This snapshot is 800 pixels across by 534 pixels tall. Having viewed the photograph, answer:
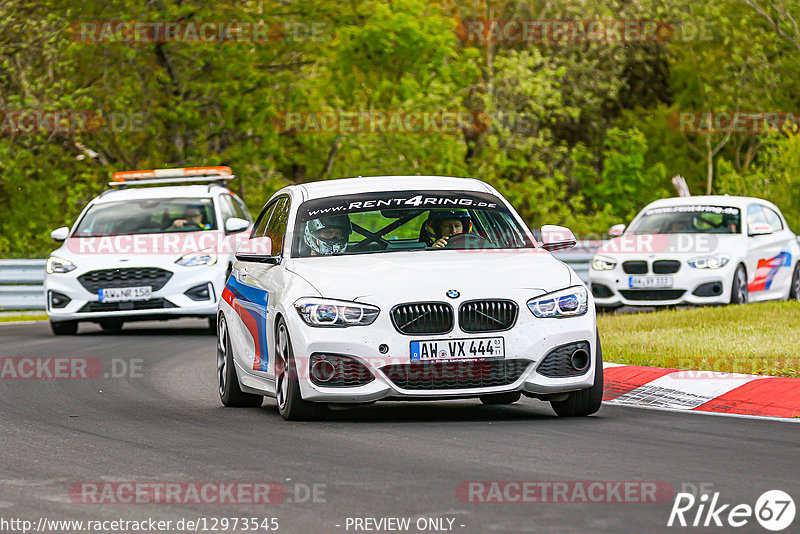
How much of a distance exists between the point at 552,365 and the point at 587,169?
40146mm

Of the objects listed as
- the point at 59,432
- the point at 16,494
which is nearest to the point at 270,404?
the point at 59,432

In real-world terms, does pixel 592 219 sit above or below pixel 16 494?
below

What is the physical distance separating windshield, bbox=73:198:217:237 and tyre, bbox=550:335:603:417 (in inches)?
416

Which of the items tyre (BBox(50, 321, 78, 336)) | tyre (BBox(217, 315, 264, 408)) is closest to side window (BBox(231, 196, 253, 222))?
tyre (BBox(50, 321, 78, 336))

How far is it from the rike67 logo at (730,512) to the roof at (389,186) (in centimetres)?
468

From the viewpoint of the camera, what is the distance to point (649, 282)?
21.0 m

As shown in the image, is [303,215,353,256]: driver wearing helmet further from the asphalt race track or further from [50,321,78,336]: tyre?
[50,321,78,336]: tyre

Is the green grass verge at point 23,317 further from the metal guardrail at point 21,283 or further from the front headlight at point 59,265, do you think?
the front headlight at point 59,265

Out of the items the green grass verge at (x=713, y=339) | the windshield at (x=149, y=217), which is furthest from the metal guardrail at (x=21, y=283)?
the green grass verge at (x=713, y=339)

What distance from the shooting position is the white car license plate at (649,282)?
68.5 feet

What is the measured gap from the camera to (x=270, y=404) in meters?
11.9

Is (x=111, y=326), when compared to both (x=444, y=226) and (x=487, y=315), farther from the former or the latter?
(x=487, y=315)

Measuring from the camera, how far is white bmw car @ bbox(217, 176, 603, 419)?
9.50 m

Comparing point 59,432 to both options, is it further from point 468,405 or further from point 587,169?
point 587,169
